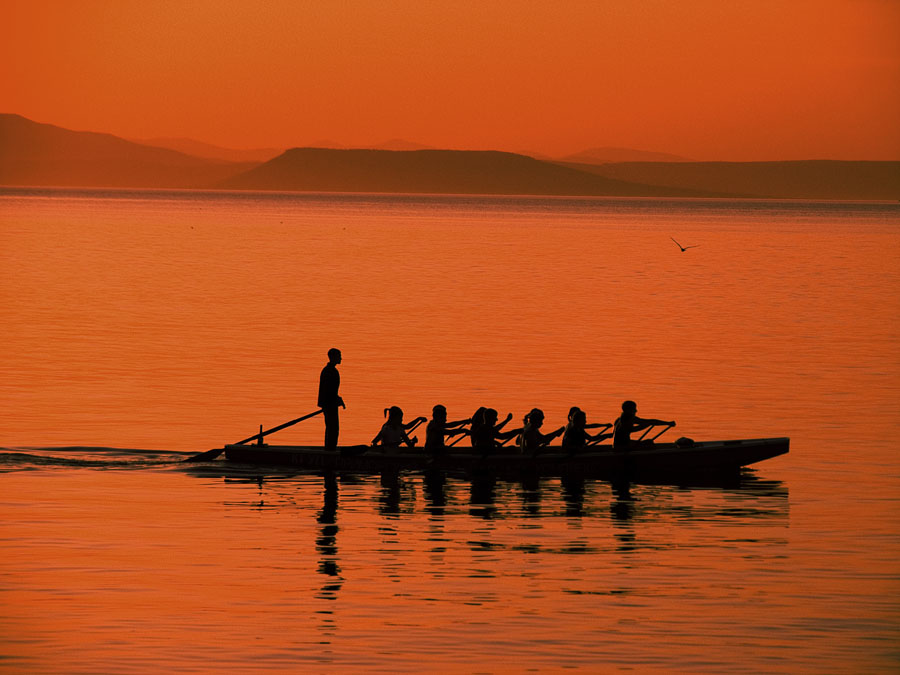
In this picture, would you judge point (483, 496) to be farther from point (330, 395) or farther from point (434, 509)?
point (330, 395)

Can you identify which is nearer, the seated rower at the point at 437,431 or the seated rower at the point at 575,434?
the seated rower at the point at 437,431

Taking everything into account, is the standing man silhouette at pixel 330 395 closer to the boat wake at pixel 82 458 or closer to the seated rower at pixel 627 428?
the boat wake at pixel 82 458

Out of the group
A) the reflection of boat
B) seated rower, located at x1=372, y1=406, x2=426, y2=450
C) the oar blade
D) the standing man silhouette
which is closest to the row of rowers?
the reflection of boat

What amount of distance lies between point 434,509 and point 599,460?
4170mm

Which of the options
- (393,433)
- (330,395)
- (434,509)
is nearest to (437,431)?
(393,433)

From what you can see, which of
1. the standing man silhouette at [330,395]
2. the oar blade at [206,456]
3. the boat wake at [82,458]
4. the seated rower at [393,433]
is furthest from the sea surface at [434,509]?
the standing man silhouette at [330,395]

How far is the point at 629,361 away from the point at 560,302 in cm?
2587

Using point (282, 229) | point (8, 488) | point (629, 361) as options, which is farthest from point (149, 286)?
point (282, 229)

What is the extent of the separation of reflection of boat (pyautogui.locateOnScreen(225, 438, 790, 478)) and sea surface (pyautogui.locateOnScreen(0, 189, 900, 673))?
43 cm

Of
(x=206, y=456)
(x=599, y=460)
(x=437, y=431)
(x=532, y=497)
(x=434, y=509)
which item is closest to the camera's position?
(x=434, y=509)

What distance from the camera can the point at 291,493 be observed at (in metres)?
28.6

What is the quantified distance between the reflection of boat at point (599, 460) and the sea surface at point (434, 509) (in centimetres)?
43

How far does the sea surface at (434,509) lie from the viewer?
1866 cm

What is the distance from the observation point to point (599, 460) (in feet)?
97.8
